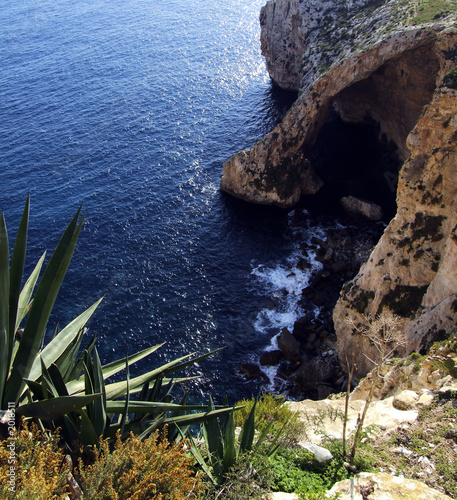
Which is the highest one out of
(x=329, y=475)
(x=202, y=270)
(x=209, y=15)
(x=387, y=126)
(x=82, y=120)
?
(x=209, y=15)

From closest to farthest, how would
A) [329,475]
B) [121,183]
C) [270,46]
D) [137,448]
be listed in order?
1. [137,448]
2. [329,475]
3. [121,183]
4. [270,46]

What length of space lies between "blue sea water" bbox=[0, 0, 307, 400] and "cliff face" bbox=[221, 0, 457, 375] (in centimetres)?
582

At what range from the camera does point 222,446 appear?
1014 cm

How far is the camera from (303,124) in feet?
161

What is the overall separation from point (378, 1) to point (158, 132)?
104 ft

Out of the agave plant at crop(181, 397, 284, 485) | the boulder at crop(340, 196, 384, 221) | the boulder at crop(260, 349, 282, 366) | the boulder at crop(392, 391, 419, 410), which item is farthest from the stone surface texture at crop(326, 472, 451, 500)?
the boulder at crop(340, 196, 384, 221)

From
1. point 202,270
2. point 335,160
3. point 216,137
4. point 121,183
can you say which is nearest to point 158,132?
point 216,137

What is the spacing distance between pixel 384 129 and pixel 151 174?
94.9 ft

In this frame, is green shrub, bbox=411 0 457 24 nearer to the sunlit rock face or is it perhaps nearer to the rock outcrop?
the sunlit rock face

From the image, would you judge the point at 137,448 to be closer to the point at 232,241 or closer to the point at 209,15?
the point at 232,241

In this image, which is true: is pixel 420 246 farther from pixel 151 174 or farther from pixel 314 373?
pixel 151 174

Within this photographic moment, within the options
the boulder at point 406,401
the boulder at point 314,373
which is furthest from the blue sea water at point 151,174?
the boulder at point 406,401

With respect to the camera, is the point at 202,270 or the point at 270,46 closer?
the point at 202,270

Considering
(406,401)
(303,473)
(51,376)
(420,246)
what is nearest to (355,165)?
(420,246)
